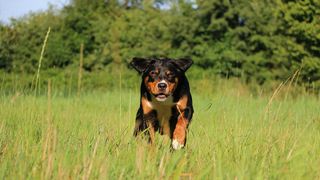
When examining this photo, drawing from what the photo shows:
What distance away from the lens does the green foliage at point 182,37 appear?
1034 inches

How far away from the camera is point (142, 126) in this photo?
19.2ft

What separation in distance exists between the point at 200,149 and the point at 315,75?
18266 millimetres

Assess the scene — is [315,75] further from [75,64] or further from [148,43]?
[75,64]

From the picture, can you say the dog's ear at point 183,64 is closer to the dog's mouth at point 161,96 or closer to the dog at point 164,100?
the dog at point 164,100

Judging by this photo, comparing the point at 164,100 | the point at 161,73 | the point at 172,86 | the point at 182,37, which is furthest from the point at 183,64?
the point at 182,37

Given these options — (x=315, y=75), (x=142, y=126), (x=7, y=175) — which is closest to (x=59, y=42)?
(x=315, y=75)

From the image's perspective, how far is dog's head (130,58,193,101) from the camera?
5508 millimetres

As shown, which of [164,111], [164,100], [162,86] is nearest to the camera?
[162,86]

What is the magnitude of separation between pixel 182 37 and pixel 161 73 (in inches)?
991

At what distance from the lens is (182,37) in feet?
101

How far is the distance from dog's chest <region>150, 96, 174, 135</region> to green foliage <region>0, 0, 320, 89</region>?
1760 cm

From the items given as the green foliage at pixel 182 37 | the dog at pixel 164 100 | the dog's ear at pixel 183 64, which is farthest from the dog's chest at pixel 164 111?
the green foliage at pixel 182 37

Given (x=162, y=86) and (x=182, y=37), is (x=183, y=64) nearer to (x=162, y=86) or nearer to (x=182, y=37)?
(x=162, y=86)

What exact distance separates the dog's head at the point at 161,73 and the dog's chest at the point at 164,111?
0.39ft
